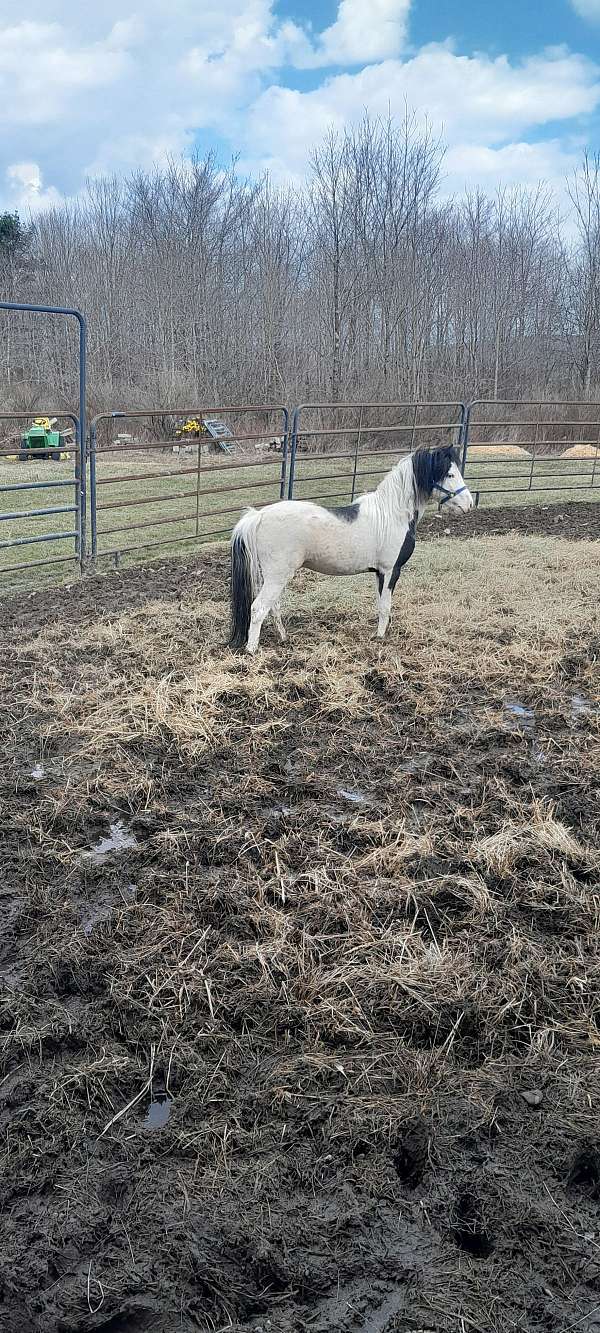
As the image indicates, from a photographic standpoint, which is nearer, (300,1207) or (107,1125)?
(300,1207)

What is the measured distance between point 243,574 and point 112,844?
2191 mm

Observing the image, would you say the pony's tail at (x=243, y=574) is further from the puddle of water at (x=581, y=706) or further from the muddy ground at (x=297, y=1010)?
the puddle of water at (x=581, y=706)

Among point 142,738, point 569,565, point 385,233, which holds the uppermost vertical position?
point 385,233

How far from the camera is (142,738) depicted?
371 centimetres

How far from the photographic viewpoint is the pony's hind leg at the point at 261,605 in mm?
4773

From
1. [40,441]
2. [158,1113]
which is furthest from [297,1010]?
[40,441]

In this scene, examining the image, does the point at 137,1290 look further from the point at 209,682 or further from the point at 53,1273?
the point at 209,682

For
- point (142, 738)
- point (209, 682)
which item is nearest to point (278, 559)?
point (209, 682)

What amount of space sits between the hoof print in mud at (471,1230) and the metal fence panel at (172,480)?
5708 mm

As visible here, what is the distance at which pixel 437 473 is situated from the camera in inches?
201

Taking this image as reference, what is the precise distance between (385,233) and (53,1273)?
68.9ft

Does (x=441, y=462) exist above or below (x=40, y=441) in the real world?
below

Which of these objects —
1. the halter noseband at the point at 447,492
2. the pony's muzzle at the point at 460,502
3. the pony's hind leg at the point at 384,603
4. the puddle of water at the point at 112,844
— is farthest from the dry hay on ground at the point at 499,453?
the puddle of water at the point at 112,844

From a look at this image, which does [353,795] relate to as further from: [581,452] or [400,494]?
[581,452]
